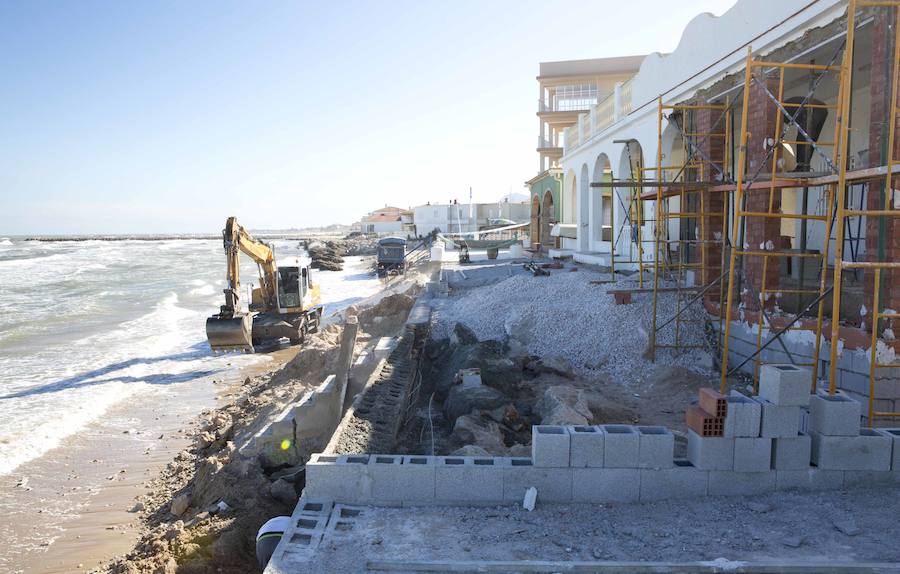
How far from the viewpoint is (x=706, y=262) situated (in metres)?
11.2

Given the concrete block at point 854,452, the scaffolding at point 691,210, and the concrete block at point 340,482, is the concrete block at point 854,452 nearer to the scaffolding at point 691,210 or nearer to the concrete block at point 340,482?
the concrete block at point 340,482

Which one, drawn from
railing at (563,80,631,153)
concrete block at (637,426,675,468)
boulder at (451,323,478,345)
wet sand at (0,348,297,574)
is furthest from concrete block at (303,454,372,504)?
railing at (563,80,631,153)

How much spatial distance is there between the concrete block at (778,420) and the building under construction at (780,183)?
1079mm

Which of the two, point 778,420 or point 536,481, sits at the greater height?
point 778,420

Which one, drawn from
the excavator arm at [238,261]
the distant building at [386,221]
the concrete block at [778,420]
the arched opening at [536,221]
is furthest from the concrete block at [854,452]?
the distant building at [386,221]

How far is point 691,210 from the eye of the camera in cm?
1259

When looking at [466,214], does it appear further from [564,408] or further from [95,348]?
[564,408]

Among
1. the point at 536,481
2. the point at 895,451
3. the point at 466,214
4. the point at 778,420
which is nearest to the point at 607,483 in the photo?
the point at 536,481

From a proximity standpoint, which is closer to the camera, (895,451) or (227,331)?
(895,451)

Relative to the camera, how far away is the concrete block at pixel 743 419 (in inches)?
203

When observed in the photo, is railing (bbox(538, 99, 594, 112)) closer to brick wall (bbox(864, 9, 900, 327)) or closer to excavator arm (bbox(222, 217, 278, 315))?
excavator arm (bbox(222, 217, 278, 315))

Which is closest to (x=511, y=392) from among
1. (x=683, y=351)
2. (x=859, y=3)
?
(x=683, y=351)

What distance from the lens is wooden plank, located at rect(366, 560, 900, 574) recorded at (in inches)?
162

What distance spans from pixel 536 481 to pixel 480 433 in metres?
2.03
